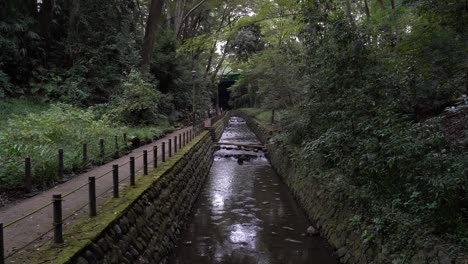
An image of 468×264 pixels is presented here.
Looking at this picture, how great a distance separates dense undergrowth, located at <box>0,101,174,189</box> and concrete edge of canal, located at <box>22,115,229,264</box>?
2286 millimetres

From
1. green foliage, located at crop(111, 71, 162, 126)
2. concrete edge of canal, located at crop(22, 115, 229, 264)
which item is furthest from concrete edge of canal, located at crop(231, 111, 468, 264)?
green foliage, located at crop(111, 71, 162, 126)

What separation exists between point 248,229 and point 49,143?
6560mm

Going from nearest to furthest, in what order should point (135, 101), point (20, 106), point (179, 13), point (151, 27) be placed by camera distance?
point (20, 106), point (135, 101), point (151, 27), point (179, 13)

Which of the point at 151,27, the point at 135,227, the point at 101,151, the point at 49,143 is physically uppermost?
the point at 151,27

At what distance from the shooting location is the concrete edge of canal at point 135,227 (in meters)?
4.57

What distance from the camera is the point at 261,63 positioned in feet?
86.9

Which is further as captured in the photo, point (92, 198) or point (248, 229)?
point (248, 229)

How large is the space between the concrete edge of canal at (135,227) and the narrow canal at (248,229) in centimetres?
59

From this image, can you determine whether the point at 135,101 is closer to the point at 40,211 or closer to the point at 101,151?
the point at 101,151

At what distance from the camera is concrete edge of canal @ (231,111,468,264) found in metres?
4.76

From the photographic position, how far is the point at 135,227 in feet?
21.6

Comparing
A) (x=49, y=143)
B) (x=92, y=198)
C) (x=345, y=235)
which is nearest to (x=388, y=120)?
(x=345, y=235)

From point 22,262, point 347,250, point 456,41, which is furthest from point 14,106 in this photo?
point 456,41

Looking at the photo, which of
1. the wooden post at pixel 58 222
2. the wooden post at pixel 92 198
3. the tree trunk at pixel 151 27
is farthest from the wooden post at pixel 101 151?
the tree trunk at pixel 151 27
